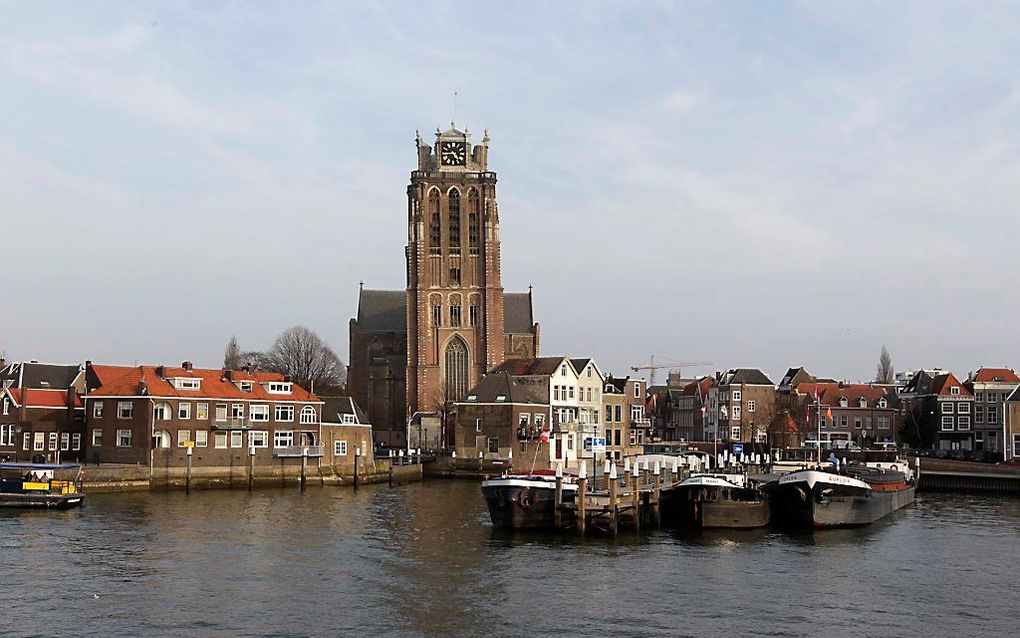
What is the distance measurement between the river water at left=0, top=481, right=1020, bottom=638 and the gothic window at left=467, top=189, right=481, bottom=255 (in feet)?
262

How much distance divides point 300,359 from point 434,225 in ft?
107

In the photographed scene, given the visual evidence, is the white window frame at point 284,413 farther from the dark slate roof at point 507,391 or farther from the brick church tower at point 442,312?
the brick church tower at point 442,312

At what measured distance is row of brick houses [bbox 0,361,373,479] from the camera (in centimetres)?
7906

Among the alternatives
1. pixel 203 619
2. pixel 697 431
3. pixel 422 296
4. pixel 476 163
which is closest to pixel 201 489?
pixel 203 619

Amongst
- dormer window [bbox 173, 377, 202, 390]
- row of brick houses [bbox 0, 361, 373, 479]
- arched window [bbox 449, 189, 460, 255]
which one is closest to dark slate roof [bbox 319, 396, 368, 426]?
row of brick houses [bbox 0, 361, 373, 479]

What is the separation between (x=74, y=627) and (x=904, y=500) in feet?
188

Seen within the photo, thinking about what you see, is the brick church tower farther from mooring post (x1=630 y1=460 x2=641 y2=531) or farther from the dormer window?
mooring post (x1=630 y1=460 x2=641 y2=531)

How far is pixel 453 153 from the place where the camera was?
148 metres

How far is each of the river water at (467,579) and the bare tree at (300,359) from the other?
311 feet

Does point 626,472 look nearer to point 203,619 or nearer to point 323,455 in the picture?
point 203,619

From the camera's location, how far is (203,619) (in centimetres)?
3466

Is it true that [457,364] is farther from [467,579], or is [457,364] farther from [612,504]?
[467,579]

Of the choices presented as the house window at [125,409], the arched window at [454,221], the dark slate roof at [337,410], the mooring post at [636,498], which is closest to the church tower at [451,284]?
the arched window at [454,221]

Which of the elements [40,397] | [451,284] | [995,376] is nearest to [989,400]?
[995,376]
